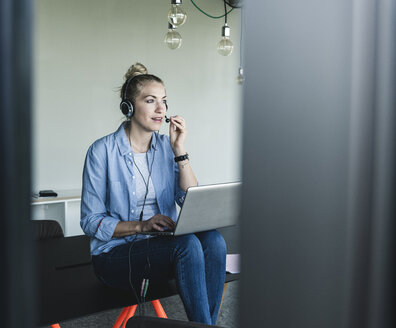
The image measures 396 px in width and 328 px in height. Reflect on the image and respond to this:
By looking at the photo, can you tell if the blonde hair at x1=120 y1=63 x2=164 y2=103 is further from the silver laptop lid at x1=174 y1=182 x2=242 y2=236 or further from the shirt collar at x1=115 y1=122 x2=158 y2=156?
the silver laptop lid at x1=174 y1=182 x2=242 y2=236

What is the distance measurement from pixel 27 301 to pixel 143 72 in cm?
215

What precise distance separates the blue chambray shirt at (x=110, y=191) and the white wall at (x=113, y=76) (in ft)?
6.22

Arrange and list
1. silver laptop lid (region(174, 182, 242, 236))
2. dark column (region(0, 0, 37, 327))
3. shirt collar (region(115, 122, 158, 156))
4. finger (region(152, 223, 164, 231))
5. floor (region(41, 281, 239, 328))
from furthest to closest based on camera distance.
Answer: floor (region(41, 281, 239, 328)), shirt collar (region(115, 122, 158, 156)), finger (region(152, 223, 164, 231)), silver laptop lid (region(174, 182, 242, 236)), dark column (region(0, 0, 37, 327))

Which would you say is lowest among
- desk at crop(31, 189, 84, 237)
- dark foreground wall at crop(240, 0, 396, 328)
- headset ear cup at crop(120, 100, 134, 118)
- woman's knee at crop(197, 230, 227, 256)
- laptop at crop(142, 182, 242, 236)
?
desk at crop(31, 189, 84, 237)

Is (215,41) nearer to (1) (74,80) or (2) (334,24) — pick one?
(1) (74,80)

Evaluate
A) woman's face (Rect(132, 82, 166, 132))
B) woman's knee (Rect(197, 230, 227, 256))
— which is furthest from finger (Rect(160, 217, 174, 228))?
woman's face (Rect(132, 82, 166, 132))

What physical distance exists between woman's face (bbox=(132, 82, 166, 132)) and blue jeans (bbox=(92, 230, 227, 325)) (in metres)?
0.62

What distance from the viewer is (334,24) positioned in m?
0.26

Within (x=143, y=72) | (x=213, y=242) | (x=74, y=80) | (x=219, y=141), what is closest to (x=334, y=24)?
(x=213, y=242)

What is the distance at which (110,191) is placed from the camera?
1.95 m

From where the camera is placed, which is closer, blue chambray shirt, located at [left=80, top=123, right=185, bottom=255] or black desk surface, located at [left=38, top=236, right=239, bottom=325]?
black desk surface, located at [left=38, top=236, right=239, bottom=325]

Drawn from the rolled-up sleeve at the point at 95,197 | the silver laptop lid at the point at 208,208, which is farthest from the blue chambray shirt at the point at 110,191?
the silver laptop lid at the point at 208,208

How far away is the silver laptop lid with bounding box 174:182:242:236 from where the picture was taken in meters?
1.62

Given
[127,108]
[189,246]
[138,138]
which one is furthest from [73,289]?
[127,108]
